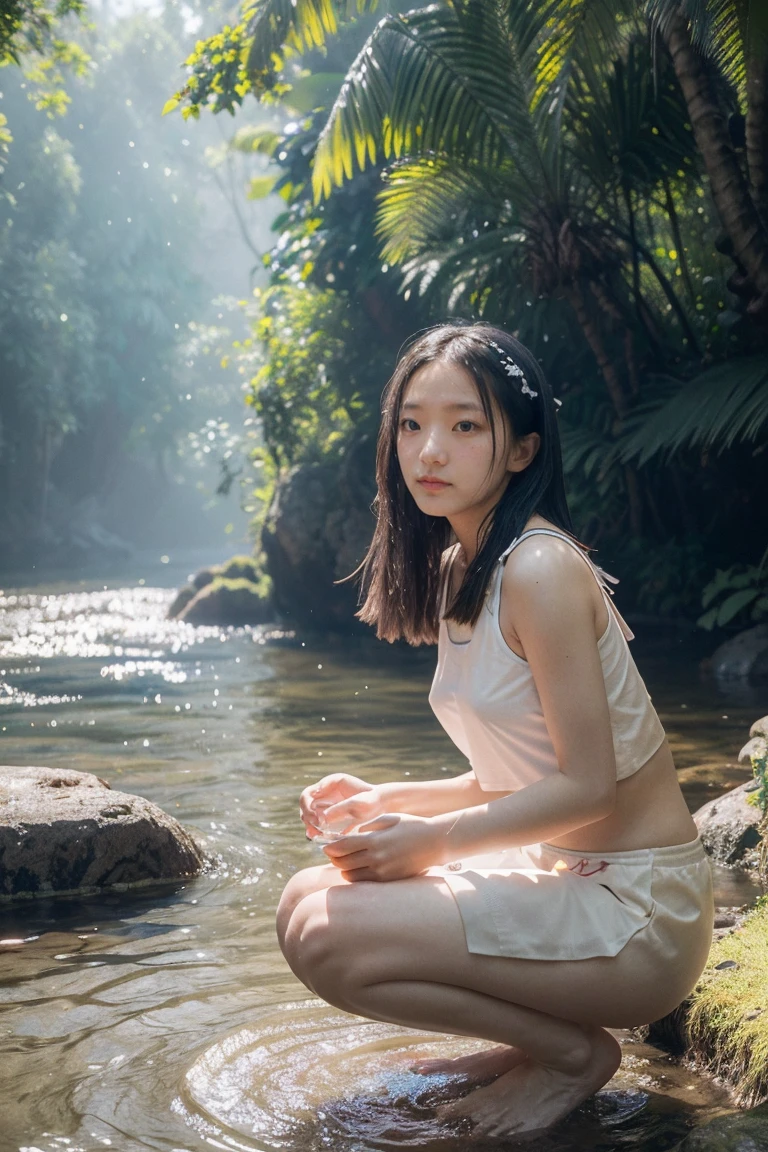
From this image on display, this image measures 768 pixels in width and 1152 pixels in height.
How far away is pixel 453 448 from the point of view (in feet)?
8.25

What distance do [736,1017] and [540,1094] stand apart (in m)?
0.58

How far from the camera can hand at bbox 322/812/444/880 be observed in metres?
2.34

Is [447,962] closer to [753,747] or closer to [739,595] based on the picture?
[753,747]

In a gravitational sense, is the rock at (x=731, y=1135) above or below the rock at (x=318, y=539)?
below

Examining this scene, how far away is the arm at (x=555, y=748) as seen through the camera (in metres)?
2.30

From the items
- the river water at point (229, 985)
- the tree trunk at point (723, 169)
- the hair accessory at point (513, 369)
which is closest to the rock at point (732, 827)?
the river water at point (229, 985)

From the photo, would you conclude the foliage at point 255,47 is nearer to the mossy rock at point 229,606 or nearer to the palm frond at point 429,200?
the palm frond at point 429,200

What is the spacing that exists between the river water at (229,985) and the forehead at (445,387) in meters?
1.46

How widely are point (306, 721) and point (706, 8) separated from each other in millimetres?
5335

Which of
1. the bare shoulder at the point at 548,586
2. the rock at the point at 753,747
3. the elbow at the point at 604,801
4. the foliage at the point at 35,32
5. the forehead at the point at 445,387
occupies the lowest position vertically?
the rock at the point at 753,747

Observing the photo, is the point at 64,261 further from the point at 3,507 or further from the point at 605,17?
the point at 605,17

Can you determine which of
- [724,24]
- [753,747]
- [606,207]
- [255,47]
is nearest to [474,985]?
[753,747]

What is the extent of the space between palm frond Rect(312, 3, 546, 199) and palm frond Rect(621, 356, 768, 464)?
7.20 ft

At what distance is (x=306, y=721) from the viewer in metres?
8.52
